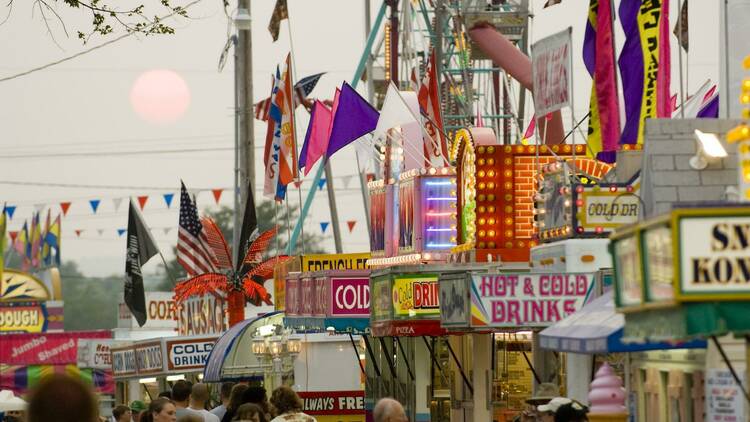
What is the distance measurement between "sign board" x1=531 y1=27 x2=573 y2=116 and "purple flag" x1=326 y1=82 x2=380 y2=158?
391 inches

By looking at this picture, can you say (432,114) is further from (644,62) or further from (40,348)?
(40,348)

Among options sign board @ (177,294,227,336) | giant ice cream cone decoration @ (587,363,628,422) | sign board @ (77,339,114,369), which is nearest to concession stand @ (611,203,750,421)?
giant ice cream cone decoration @ (587,363,628,422)

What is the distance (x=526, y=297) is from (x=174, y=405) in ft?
16.9

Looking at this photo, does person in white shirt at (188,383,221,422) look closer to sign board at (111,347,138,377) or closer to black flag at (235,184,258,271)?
black flag at (235,184,258,271)

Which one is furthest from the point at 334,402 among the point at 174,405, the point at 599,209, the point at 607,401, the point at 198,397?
the point at 607,401

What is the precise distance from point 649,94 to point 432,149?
12.1 m

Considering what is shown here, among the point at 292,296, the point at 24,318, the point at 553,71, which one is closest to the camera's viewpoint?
the point at 553,71

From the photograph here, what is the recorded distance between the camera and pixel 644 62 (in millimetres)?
19000

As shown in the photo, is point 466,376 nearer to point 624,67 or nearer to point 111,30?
point 624,67

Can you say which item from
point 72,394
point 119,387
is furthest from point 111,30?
point 119,387

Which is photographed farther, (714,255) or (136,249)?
(136,249)

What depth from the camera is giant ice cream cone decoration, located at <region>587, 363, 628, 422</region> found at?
42.3ft

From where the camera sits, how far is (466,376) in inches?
1051

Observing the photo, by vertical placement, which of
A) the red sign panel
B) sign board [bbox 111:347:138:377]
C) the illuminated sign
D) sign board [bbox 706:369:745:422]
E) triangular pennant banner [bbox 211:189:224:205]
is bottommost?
the red sign panel
